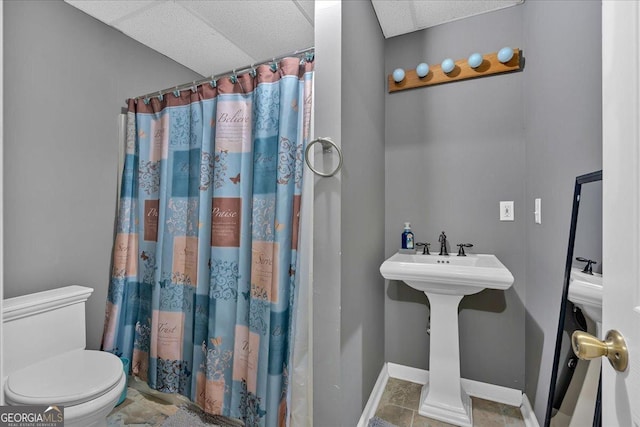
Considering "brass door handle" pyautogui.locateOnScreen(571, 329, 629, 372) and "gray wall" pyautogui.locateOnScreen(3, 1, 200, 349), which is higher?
"gray wall" pyautogui.locateOnScreen(3, 1, 200, 349)

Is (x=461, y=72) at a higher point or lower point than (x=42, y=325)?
higher

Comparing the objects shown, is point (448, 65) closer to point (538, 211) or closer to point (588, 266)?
point (538, 211)

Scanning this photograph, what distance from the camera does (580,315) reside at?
0.94 meters

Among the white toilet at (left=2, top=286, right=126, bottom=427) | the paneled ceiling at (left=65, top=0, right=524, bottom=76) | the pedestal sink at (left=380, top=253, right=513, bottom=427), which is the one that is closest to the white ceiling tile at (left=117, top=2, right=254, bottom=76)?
the paneled ceiling at (left=65, top=0, right=524, bottom=76)

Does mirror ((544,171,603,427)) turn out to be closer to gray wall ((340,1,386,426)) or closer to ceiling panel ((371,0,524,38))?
gray wall ((340,1,386,426))

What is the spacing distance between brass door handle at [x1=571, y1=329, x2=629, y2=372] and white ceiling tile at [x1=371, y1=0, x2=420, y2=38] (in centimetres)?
186

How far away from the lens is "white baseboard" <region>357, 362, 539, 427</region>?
1544 millimetres

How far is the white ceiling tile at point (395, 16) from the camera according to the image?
5.62 feet

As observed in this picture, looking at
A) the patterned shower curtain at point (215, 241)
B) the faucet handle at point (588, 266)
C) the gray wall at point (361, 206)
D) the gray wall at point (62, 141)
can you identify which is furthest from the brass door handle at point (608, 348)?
the gray wall at point (62, 141)

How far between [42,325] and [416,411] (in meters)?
2.05

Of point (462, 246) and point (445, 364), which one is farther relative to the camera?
point (462, 246)

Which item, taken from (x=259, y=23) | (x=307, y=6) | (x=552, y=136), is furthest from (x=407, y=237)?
(x=259, y=23)

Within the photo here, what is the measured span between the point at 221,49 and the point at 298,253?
174 centimetres

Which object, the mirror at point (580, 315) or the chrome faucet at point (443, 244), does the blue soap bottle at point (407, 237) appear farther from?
the mirror at point (580, 315)
